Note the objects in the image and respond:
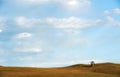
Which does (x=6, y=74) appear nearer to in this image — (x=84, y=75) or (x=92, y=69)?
(x=84, y=75)

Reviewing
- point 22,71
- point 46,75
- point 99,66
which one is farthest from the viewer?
point 99,66

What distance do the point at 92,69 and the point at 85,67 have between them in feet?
19.3

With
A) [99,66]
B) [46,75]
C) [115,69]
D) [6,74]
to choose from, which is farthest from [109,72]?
[6,74]

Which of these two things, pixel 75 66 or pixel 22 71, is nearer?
pixel 22 71

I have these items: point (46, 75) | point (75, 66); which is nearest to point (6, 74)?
point (46, 75)

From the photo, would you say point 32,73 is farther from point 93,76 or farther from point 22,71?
point 93,76

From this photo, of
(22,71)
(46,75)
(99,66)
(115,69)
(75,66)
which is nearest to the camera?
(46,75)

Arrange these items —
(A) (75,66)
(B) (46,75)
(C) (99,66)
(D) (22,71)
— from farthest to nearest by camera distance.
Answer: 1. (A) (75,66)
2. (C) (99,66)
3. (D) (22,71)
4. (B) (46,75)

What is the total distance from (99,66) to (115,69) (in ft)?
28.3

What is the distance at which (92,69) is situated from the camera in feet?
294

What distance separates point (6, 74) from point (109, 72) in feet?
77.1

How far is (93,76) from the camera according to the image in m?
74.1

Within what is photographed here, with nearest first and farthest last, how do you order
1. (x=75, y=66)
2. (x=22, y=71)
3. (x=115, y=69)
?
(x=22, y=71)
(x=115, y=69)
(x=75, y=66)

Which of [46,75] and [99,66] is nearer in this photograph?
[46,75]
